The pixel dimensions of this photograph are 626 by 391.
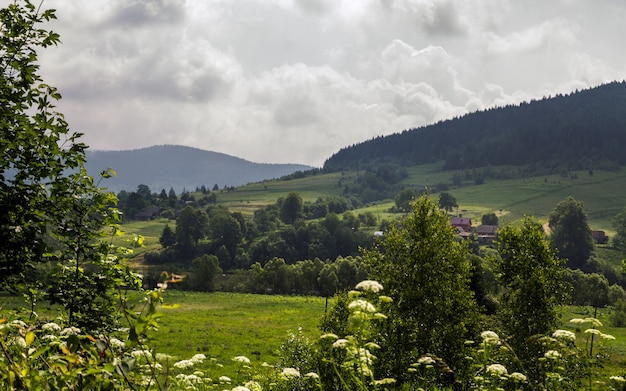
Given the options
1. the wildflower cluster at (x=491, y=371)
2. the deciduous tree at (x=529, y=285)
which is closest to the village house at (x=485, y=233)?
the deciduous tree at (x=529, y=285)

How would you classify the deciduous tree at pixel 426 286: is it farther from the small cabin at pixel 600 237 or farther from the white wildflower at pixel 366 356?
the small cabin at pixel 600 237

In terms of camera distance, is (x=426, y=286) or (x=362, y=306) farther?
(x=426, y=286)

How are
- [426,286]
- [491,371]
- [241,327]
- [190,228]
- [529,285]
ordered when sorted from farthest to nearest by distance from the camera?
[190,228] → [241,327] → [426,286] → [529,285] → [491,371]

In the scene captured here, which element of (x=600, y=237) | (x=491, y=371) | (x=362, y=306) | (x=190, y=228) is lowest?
(x=600, y=237)

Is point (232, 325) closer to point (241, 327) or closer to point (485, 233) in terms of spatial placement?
point (241, 327)

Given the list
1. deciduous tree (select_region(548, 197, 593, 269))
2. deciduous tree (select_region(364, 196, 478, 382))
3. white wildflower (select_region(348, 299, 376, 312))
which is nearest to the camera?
white wildflower (select_region(348, 299, 376, 312))

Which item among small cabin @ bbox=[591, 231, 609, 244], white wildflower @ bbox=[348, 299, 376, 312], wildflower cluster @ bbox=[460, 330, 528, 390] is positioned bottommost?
small cabin @ bbox=[591, 231, 609, 244]

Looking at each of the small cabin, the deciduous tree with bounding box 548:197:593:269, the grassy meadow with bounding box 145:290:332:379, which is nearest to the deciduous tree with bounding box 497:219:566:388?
the grassy meadow with bounding box 145:290:332:379

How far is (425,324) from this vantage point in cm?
→ 2966

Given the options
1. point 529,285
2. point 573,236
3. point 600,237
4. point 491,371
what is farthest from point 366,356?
point 600,237

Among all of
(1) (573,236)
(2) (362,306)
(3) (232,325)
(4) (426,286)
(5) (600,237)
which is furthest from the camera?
(5) (600,237)

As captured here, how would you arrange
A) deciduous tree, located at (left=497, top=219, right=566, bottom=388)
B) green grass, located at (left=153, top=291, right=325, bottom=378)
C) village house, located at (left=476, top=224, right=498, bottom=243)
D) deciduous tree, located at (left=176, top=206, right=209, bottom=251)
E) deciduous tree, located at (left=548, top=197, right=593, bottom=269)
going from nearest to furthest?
deciduous tree, located at (left=497, top=219, right=566, bottom=388) < green grass, located at (left=153, top=291, right=325, bottom=378) < deciduous tree, located at (left=548, top=197, right=593, bottom=269) < deciduous tree, located at (left=176, top=206, right=209, bottom=251) < village house, located at (left=476, top=224, right=498, bottom=243)

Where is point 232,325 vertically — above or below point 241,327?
below

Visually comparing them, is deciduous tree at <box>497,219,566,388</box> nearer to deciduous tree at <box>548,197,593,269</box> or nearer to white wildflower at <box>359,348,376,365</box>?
white wildflower at <box>359,348,376,365</box>
